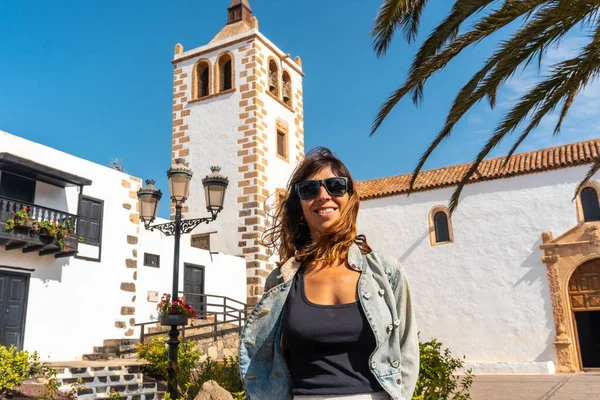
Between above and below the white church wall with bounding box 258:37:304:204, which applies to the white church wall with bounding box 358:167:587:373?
below

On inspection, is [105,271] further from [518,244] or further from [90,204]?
[518,244]

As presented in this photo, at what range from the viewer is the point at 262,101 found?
18453mm

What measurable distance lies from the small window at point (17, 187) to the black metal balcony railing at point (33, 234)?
0.28 meters

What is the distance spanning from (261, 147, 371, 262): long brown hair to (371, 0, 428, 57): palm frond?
4.00 m

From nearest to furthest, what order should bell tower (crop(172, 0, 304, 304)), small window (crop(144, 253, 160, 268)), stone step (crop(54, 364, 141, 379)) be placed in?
stone step (crop(54, 364, 141, 379)) < small window (crop(144, 253, 160, 268)) < bell tower (crop(172, 0, 304, 304))

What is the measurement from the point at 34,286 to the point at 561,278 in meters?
13.1

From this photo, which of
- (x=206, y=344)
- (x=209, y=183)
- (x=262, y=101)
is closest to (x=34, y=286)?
(x=206, y=344)

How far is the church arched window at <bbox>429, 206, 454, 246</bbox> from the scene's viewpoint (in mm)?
16938

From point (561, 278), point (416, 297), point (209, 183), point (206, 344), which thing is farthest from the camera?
point (416, 297)

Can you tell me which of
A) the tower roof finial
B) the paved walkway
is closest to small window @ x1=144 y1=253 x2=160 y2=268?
the paved walkway

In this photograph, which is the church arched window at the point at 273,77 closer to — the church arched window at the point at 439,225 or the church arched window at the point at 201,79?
the church arched window at the point at 201,79

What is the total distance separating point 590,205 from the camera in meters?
15.2

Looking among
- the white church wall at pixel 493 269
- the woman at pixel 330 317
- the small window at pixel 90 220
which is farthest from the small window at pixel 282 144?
the woman at pixel 330 317

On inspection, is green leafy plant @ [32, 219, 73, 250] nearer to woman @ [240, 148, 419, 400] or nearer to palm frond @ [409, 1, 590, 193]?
palm frond @ [409, 1, 590, 193]
